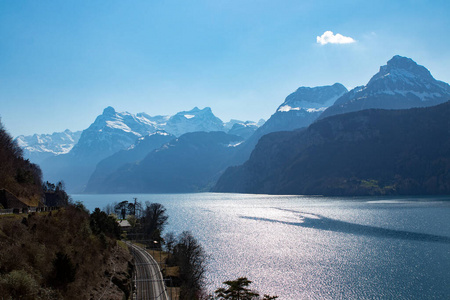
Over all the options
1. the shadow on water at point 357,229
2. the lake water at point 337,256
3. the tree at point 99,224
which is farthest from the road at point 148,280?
the shadow on water at point 357,229

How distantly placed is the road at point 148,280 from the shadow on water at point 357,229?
7477cm

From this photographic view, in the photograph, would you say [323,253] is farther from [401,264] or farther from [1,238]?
[1,238]

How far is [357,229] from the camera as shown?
120188 millimetres

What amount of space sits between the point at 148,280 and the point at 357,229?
292 feet

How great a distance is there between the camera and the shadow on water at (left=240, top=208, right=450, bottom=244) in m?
100

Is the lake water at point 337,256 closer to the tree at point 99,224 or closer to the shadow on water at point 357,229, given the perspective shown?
the shadow on water at point 357,229

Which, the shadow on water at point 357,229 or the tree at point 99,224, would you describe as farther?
the shadow on water at point 357,229

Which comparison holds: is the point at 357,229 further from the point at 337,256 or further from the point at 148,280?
the point at 148,280

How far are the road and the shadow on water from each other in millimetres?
74769

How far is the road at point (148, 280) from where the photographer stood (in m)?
46.0

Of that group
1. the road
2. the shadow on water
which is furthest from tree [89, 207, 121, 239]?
the shadow on water

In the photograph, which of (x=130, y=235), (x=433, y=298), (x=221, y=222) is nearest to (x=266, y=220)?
(x=221, y=222)

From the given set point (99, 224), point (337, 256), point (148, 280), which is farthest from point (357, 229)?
point (99, 224)

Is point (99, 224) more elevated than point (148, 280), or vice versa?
point (99, 224)
